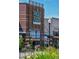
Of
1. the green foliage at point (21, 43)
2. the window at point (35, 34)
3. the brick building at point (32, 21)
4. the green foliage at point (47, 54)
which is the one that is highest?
the brick building at point (32, 21)

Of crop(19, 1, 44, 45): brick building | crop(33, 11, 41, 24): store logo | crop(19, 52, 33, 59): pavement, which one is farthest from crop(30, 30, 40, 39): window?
crop(19, 52, 33, 59): pavement

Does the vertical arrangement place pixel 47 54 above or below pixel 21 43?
below

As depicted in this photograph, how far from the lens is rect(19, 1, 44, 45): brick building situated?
310cm

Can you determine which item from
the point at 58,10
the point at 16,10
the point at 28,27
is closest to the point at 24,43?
the point at 28,27

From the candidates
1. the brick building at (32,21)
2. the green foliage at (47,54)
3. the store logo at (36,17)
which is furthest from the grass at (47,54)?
the store logo at (36,17)

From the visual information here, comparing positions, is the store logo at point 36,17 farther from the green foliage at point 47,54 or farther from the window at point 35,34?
the green foliage at point 47,54

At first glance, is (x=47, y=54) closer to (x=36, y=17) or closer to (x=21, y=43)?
(x=21, y=43)

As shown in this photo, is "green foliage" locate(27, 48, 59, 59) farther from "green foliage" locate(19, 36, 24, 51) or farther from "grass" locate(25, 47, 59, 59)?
"green foliage" locate(19, 36, 24, 51)

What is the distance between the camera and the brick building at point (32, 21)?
3.10 m

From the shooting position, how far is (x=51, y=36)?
10.6 ft

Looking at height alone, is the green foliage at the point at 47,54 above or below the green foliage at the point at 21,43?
below

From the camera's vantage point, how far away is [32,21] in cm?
315

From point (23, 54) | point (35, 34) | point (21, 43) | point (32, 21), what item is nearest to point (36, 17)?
point (32, 21)

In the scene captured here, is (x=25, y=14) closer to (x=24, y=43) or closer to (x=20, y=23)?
(x=20, y=23)
